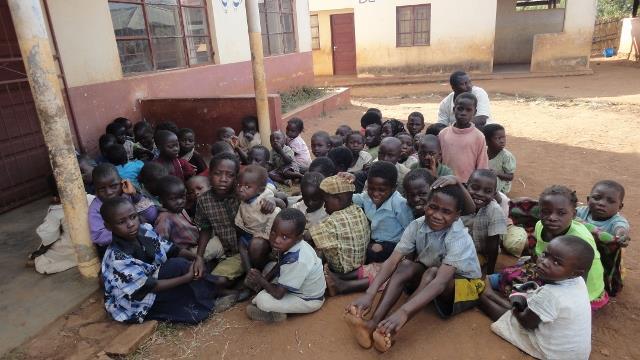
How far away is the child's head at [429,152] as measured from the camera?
11.9ft

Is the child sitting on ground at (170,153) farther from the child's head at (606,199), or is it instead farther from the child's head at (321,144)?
the child's head at (606,199)

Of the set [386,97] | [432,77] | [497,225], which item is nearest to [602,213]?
[497,225]

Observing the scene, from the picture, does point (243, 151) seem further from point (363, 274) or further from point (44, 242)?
point (363, 274)

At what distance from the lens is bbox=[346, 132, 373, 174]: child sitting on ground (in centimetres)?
446

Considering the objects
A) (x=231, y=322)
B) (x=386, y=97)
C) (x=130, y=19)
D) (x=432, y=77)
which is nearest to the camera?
(x=231, y=322)

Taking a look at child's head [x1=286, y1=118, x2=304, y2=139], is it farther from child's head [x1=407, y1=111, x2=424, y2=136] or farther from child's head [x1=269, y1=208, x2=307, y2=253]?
child's head [x1=269, y1=208, x2=307, y2=253]

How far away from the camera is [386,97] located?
1216 cm

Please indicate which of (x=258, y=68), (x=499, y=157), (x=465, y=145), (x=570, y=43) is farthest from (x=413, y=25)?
(x=465, y=145)

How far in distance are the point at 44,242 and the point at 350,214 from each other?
2.33 meters

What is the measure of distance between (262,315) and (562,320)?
5.47 feet

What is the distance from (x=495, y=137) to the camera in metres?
4.05

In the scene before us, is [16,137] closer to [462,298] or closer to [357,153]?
[357,153]

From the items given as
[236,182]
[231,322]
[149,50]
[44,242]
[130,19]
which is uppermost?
[130,19]

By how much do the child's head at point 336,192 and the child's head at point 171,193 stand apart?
3.48 feet
